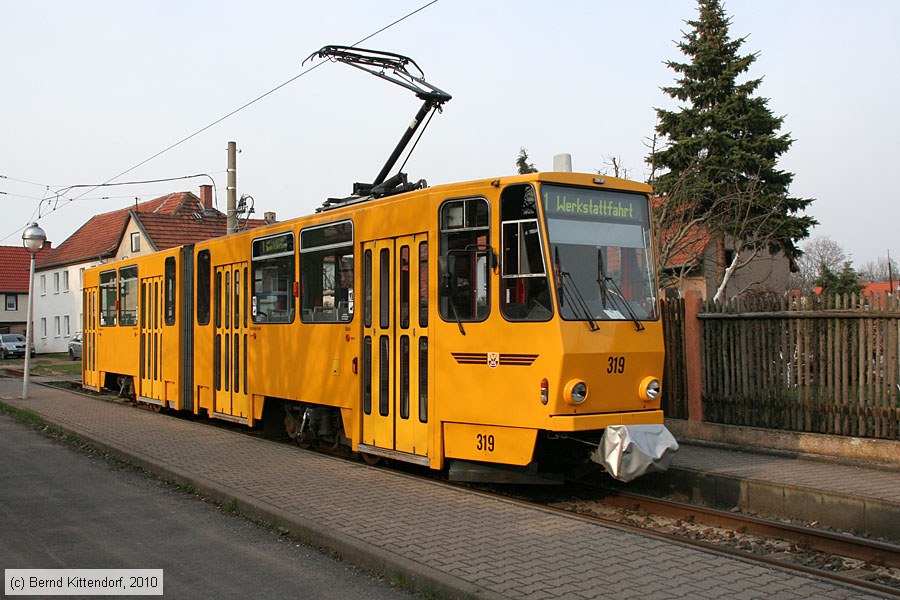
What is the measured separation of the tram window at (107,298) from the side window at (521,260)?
45.6 feet

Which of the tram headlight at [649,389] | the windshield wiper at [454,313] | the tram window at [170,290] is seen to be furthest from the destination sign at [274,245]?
the tram headlight at [649,389]

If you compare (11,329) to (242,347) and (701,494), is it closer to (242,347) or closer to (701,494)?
(242,347)

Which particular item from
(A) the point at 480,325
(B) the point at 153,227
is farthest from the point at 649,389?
(B) the point at 153,227

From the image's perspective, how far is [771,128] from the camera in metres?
27.3

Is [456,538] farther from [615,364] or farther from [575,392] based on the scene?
[615,364]

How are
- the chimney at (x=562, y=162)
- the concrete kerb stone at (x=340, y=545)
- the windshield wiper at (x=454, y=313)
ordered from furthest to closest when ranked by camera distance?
1. the chimney at (x=562, y=162)
2. the windshield wiper at (x=454, y=313)
3. the concrete kerb stone at (x=340, y=545)

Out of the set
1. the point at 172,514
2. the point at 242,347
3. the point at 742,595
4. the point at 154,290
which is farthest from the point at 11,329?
the point at 742,595

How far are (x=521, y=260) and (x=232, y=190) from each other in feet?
41.0

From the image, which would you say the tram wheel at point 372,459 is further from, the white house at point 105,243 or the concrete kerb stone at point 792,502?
the white house at point 105,243

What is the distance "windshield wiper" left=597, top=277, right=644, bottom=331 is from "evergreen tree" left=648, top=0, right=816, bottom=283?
693 inches

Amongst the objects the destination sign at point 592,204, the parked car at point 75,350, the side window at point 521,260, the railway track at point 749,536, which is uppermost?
the destination sign at point 592,204

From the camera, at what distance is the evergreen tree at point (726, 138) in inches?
1035

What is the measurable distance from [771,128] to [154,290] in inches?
792

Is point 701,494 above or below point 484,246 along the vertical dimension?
below
